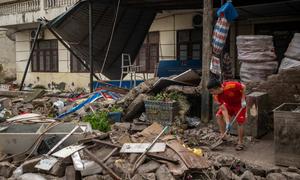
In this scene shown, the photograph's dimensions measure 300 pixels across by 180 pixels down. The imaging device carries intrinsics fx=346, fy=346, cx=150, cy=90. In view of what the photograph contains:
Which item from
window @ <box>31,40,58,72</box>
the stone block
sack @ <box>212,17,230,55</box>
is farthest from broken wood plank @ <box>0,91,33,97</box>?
the stone block

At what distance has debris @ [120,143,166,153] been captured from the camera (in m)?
5.20

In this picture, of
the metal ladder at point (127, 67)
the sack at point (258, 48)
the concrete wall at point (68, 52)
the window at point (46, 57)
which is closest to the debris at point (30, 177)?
the sack at point (258, 48)

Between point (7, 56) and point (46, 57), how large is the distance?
408 cm

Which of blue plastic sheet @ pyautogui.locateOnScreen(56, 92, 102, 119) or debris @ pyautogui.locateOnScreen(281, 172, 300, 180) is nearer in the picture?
debris @ pyautogui.locateOnScreen(281, 172, 300, 180)

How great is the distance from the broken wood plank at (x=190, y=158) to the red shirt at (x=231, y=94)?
1.43 metres

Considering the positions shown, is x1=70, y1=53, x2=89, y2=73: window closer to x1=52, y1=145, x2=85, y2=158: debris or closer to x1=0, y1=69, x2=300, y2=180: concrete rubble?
x1=0, y1=69, x2=300, y2=180: concrete rubble

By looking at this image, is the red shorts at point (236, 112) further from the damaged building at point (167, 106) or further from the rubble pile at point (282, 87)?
the rubble pile at point (282, 87)

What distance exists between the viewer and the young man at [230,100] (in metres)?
6.00

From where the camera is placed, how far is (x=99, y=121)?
23.8 ft

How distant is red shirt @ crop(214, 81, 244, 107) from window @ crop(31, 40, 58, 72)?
13153 millimetres

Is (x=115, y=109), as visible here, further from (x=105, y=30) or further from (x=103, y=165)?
(x=105, y=30)

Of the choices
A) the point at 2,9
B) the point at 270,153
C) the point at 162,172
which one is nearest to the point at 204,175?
the point at 162,172

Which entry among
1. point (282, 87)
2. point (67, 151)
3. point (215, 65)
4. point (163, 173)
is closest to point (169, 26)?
point (215, 65)

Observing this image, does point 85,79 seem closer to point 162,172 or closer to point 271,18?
point 271,18
